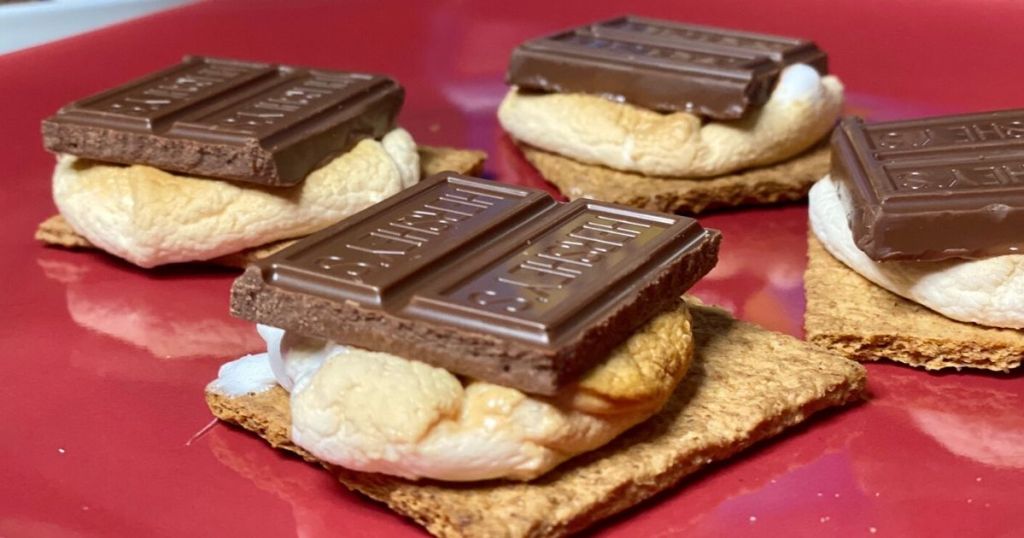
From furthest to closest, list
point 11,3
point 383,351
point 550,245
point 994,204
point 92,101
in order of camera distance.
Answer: point 11,3, point 92,101, point 994,204, point 550,245, point 383,351

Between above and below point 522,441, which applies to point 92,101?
above

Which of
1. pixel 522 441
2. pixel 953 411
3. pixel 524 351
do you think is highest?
pixel 524 351

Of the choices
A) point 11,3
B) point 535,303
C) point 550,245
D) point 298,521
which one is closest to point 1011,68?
point 550,245

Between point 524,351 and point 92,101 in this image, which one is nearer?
point 524,351

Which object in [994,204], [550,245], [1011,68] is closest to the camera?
[550,245]

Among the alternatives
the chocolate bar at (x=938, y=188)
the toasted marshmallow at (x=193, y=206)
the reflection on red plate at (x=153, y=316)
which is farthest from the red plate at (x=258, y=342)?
the chocolate bar at (x=938, y=188)

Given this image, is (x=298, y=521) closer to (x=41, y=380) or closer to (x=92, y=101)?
(x=41, y=380)

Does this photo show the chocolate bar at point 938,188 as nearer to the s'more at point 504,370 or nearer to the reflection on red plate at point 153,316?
the s'more at point 504,370
